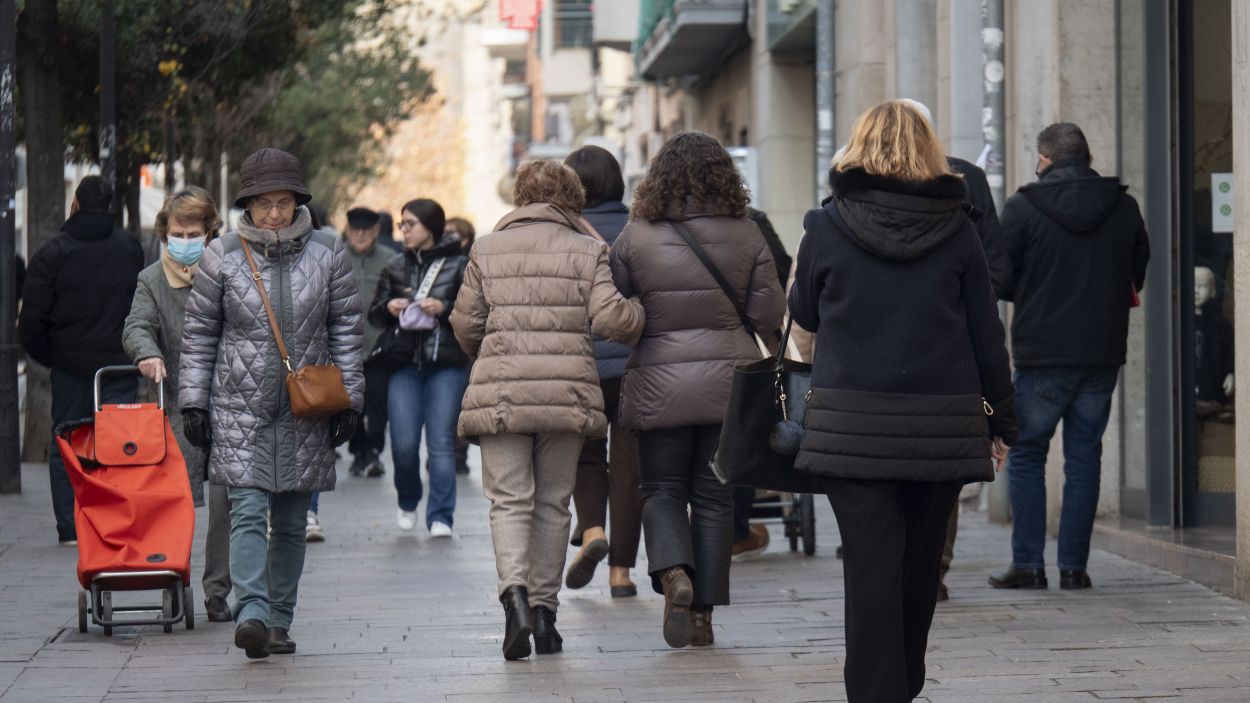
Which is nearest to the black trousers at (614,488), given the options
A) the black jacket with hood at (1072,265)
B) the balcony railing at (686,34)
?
the black jacket with hood at (1072,265)

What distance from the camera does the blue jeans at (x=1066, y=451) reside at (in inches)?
354

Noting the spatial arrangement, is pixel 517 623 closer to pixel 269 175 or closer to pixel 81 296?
pixel 269 175

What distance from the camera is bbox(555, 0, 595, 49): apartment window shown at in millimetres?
49406

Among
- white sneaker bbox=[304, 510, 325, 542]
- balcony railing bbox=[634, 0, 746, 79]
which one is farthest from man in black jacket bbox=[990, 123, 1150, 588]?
balcony railing bbox=[634, 0, 746, 79]

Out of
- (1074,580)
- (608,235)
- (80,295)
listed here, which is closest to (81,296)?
(80,295)

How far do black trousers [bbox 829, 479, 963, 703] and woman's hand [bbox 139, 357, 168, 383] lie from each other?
12.3 feet

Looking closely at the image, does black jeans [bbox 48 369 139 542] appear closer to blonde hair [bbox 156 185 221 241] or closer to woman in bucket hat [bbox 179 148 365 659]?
blonde hair [bbox 156 185 221 241]

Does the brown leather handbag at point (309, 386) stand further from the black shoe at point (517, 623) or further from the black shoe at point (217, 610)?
the black shoe at point (217, 610)

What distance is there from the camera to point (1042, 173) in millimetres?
9109

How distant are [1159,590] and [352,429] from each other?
3809 millimetres

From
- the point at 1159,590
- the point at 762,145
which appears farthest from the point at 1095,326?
the point at 762,145

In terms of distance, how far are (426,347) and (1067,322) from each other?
4074 mm

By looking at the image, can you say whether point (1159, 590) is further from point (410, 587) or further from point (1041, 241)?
point (410, 587)

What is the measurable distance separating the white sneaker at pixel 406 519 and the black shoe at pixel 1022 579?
4.27m
